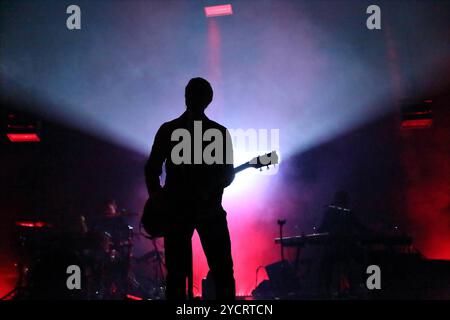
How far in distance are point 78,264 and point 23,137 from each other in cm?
400

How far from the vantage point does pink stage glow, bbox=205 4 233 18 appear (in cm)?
900

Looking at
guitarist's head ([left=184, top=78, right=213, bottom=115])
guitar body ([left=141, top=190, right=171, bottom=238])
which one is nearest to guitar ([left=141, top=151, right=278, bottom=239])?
guitar body ([left=141, top=190, right=171, bottom=238])

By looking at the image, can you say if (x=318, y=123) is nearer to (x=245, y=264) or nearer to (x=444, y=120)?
(x=444, y=120)

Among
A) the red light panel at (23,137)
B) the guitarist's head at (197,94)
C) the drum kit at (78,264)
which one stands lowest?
the drum kit at (78,264)

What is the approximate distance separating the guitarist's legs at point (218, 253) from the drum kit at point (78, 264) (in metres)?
3.54

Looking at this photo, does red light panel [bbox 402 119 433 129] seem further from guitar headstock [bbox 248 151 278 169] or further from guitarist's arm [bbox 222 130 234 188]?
guitarist's arm [bbox 222 130 234 188]

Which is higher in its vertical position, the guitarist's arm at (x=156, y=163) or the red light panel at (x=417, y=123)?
the red light panel at (x=417, y=123)

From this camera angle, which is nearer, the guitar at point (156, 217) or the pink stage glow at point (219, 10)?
the guitar at point (156, 217)

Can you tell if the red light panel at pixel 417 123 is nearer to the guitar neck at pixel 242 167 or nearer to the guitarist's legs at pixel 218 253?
the guitar neck at pixel 242 167

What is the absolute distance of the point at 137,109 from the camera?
→ 9.17 meters

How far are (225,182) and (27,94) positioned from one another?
23.8 feet

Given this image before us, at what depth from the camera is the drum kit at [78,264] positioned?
576 centimetres

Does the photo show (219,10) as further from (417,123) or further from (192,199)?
(192,199)

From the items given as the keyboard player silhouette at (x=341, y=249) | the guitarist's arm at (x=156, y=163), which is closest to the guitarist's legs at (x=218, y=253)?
the guitarist's arm at (x=156, y=163)
